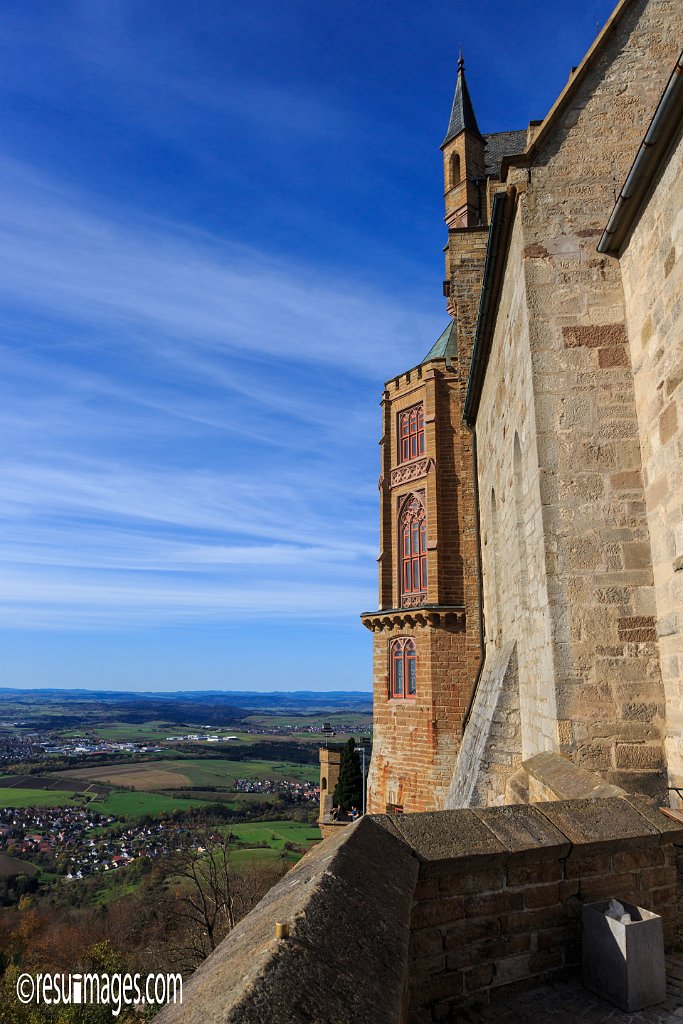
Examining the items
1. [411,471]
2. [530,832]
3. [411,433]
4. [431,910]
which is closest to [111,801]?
[411,471]

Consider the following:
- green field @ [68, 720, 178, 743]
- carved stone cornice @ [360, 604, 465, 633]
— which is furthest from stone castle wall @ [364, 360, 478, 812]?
green field @ [68, 720, 178, 743]

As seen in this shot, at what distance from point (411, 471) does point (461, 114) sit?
11904 mm

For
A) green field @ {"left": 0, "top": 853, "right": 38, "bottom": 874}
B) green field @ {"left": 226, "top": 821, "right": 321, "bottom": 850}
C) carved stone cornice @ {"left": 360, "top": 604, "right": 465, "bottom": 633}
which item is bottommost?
green field @ {"left": 0, "top": 853, "right": 38, "bottom": 874}

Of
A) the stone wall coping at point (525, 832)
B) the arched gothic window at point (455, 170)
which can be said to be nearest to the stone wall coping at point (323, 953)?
the stone wall coping at point (525, 832)

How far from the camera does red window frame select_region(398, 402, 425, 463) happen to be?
1948cm

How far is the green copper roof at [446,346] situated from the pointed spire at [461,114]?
19.8 feet

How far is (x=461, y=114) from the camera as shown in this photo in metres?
21.2

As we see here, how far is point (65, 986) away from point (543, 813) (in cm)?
2109

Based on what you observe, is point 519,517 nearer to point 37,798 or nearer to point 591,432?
point 591,432

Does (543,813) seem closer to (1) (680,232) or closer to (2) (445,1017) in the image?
(2) (445,1017)

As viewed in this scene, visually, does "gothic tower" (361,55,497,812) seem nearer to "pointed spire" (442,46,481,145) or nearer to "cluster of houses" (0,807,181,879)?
"pointed spire" (442,46,481,145)

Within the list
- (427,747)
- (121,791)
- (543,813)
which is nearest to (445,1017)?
(543,813)

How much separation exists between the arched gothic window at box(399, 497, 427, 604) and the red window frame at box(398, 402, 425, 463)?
1.46 metres

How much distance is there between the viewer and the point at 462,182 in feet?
67.3
